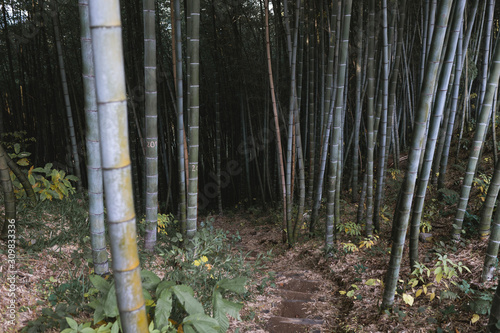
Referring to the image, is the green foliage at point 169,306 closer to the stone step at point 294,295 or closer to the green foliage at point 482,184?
the stone step at point 294,295

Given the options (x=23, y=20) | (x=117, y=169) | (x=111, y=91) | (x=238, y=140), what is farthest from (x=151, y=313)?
(x=23, y=20)

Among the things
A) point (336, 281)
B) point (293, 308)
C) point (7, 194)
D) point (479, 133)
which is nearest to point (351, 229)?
point (336, 281)

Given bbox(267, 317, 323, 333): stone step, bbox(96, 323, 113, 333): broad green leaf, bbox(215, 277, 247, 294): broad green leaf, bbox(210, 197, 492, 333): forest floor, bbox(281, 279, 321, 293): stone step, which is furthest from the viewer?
bbox(281, 279, 321, 293): stone step

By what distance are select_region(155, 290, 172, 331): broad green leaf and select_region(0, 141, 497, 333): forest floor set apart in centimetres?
53

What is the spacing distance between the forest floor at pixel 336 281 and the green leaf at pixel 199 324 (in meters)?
0.52

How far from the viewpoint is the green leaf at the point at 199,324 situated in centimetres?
129

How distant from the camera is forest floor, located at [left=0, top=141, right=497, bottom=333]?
71.7 inches

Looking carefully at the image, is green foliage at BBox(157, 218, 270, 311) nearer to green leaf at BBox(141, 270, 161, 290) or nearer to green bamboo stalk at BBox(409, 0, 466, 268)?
green leaf at BBox(141, 270, 161, 290)

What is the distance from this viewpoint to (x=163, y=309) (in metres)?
1.34

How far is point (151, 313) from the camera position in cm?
144

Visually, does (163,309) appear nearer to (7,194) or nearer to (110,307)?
(110,307)

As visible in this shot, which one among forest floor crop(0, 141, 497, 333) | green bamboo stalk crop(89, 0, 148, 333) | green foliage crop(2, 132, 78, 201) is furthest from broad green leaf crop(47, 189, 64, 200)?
green bamboo stalk crop(89, 0, 148, 333)

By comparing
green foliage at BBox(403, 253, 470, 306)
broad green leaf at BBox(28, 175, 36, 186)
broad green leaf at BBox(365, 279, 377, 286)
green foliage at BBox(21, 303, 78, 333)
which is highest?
broad green leaf at BBox(28, 175, 36, 186)

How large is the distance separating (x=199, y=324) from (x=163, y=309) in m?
0.17
